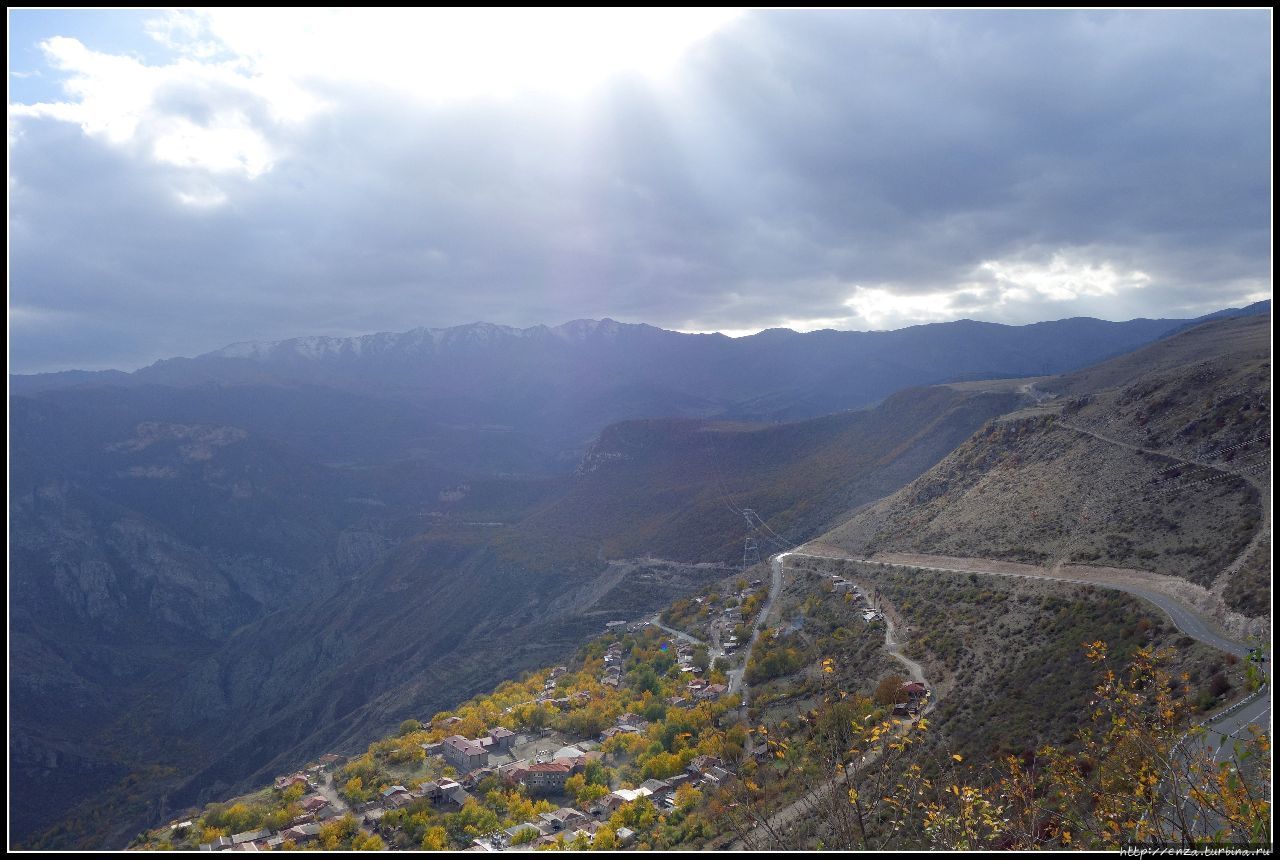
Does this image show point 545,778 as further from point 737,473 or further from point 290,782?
point 737,473

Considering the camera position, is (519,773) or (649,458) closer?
(519,773)

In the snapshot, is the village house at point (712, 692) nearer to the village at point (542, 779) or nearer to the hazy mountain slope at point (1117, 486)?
the village at point (542, 779)

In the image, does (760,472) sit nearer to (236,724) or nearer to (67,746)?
(236,724)

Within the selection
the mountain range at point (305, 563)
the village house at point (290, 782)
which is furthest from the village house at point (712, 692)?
the village house at point (290, 782)

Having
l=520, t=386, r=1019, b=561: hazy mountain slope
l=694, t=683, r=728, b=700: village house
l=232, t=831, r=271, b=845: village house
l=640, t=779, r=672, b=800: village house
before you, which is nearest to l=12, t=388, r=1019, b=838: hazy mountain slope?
l=520, t=386, r=1019, b=561: hazy mountain slope

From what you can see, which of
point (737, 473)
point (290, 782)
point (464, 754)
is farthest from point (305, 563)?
point (464, 754)

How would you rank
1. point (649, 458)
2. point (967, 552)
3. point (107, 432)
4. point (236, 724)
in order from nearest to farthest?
point (967, 552)
point (236, 724)
point (649, 458)
point (107, 432)

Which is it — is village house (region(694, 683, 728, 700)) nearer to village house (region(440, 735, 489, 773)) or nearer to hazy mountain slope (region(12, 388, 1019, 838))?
village house (region(440, 735, 489, 773))

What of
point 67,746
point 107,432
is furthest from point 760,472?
point 107,432

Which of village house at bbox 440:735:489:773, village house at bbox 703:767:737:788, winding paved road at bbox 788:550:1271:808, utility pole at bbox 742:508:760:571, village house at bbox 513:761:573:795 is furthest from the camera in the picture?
utility pole at bbox 742:508:760:571
